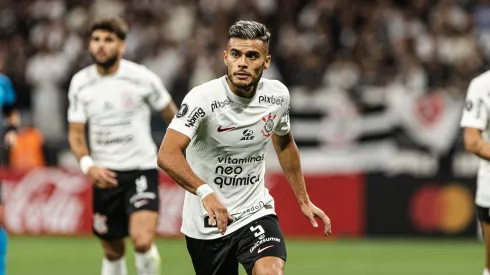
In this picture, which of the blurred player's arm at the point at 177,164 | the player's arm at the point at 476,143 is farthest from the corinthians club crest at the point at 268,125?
the player's arm at the point at 476,143

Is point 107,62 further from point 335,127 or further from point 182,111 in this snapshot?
point 335,127

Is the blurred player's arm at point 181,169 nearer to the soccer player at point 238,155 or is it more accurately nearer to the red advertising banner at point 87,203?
the soccer player at point 238,155

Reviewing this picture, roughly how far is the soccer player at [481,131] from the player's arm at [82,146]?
9.76ft

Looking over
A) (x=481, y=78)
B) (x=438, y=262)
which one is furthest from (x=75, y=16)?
(x=481, y=78)

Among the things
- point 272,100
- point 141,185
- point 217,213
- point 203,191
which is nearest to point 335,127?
point 141,185

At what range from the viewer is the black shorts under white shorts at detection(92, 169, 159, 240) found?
921cm

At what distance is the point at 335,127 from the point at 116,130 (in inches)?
293

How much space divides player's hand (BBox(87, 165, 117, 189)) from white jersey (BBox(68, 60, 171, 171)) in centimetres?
59

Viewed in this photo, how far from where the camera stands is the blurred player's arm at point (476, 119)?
26.5ft

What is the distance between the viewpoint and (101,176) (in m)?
8.62

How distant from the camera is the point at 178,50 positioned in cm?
1870

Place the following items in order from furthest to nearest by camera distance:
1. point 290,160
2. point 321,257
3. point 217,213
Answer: point 321,257 → point 290,160 → point 217,213

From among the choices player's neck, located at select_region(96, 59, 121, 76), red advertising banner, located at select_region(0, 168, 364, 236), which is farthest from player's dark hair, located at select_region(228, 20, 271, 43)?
red advertising banner, located at select_region(0, 168, 364, 236)

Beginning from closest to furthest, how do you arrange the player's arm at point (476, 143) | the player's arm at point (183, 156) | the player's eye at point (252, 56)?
the player's arm at point (183, 156), the player's eye at point (252, 56), the player's arm at point (476, 143)
